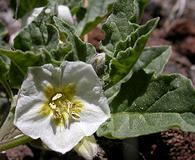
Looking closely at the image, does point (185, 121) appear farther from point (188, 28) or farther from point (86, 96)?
point (188, 28)

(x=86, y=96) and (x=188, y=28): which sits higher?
(x=86, y=96)

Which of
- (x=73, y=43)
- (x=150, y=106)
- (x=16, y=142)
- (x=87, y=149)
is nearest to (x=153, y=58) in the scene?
(x=150, y=106)

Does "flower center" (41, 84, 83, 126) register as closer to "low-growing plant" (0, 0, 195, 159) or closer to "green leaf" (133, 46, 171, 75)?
"low-growing plant" (0, 0, 195, 159)

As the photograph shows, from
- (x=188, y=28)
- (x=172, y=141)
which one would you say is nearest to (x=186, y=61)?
(x=188, y=28)

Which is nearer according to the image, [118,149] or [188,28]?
[118,149]

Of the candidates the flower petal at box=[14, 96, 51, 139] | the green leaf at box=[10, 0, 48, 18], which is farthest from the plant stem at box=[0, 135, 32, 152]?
the green leaf at box=[10, 0, 48, 18]

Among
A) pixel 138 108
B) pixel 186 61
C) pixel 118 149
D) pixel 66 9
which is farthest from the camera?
pixel 186 61
